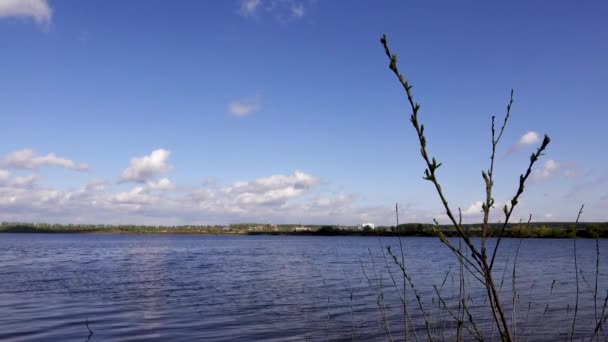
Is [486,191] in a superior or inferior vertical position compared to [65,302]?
superior

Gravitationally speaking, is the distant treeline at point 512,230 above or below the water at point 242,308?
above

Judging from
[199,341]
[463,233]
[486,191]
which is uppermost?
[486,191]

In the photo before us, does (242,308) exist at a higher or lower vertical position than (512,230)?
lower

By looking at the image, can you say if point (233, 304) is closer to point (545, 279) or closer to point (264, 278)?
point (264, 278)

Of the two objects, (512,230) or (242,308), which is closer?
(512,230)

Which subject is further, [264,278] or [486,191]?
[264,278]

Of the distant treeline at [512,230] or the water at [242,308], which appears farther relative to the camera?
the water at [242,308]

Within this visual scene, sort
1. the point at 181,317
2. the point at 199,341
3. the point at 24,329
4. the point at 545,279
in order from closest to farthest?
the point at 199,341
the point at 24,329
the point at 181,317
the point at 545,279

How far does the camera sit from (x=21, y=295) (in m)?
19.5

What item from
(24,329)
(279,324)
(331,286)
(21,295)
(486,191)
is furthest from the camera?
(331,286)

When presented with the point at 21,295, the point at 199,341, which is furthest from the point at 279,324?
the point at 21,295

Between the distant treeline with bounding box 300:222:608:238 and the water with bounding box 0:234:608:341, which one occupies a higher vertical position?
the distant treeline with bounding box 300:222:608:238

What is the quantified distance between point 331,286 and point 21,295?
12463mm

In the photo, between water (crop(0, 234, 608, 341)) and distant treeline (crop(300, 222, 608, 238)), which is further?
water (crop(0, 234, 608, 341))
